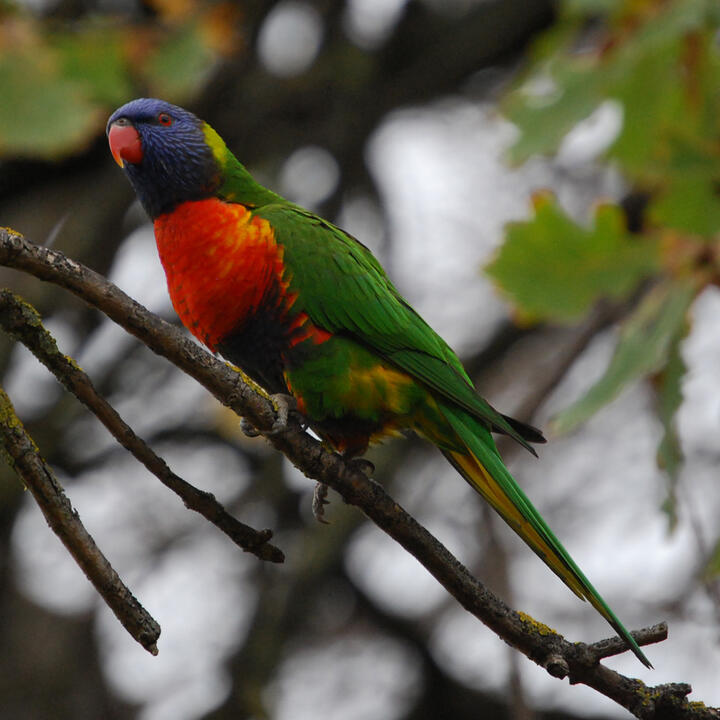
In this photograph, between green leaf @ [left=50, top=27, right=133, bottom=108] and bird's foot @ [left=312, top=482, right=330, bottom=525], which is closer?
bird's foot @ [left=312, top=482, right=330, bottom=525]

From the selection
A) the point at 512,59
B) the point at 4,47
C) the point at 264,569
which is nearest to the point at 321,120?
the point at 512,59

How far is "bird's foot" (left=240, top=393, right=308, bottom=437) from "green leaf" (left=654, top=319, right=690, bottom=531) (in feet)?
2.80

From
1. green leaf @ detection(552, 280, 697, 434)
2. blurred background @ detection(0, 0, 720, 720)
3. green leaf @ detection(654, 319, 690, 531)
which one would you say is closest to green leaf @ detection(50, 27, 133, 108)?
blurred background @ detection(0, 0, 720, 720)

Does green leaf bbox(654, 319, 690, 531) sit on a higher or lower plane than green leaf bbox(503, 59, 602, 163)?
lower

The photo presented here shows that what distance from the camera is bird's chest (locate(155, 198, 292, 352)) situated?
269 cm

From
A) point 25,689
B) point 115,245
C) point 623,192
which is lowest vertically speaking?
point 25,689

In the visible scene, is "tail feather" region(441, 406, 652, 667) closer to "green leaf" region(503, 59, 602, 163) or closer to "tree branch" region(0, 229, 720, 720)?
"tree branch" region(0, 229, 720, 720)

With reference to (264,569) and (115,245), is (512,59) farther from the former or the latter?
(264,569)

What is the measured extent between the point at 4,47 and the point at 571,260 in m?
1.94

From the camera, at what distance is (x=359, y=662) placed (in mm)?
4918

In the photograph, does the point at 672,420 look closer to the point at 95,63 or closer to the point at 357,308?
the point at 357,308

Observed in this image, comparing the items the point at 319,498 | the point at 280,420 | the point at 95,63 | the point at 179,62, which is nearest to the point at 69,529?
the point at 280,420

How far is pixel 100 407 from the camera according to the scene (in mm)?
1604

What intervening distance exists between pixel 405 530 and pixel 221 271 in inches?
41.5
